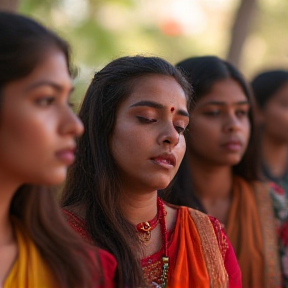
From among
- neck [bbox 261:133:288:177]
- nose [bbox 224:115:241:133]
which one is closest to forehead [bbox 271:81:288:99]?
neck [bbox 261:133:288:177]

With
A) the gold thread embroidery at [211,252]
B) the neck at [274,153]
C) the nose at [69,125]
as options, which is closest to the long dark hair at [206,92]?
the gold thread embroidery at [211,252]

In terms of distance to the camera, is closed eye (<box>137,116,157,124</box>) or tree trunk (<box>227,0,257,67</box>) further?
tree trunk (<box>227,0,257,67</box>)

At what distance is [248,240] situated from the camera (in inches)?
159

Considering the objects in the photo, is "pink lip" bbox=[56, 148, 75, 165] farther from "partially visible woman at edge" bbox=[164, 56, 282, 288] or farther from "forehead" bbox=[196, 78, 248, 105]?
"forehead" bbox=[196, 78, 248, 105]

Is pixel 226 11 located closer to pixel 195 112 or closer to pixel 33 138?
pixel 195 112

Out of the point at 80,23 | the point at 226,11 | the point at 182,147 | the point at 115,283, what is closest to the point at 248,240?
the point at 182,147

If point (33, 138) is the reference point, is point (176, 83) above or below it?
above

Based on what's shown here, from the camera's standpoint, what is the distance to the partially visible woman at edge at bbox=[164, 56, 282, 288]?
3.98 metres

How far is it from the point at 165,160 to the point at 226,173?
1.45 m

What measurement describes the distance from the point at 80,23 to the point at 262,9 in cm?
806

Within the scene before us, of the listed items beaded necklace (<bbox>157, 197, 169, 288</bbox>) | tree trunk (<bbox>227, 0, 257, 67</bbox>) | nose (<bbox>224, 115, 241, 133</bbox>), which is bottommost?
beaded necklace (<bbox>157, 197, 169, 288</bbox>)

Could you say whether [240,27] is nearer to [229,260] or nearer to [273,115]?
[273,115]

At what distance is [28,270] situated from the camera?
236 cm

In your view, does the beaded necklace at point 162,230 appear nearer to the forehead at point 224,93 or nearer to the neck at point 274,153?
the forehead at point 224,93
